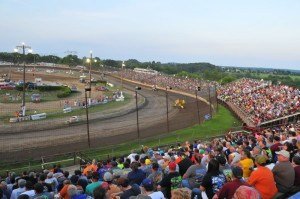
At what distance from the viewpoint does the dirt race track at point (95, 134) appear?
31555 mm

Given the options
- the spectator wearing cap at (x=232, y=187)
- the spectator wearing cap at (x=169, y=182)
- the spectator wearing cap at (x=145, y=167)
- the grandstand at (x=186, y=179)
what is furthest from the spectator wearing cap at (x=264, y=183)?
the spectator wearing cap at (x=145, y=167)

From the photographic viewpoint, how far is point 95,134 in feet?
125

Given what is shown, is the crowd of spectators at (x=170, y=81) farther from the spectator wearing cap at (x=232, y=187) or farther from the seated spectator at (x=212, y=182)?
the spectator wearing cap at (x=232, y=187)

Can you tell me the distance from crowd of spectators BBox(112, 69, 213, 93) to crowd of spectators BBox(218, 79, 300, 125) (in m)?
14.0

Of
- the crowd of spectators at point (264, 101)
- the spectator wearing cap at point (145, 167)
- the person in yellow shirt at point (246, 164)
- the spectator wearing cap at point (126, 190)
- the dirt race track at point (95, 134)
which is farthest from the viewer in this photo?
the crowd of spectators at point (264, 101)

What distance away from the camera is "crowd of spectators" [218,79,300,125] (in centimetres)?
4153

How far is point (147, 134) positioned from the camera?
3978cm

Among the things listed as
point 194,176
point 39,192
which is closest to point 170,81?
point 194,176

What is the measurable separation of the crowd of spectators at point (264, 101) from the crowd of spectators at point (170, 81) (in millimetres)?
14019

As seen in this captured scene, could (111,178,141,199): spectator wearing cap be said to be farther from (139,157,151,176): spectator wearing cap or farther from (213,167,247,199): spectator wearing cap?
(139,157,151,176): spectator wearing cap

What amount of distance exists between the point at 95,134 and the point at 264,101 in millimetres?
21724


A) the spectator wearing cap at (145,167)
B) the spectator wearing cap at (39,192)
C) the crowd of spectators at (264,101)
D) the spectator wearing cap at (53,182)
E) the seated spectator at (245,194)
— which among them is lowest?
the crowd of spectators at (264,101)

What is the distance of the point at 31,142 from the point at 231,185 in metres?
29.1

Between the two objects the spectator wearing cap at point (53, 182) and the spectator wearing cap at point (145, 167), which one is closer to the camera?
the spectator wearing cap at point (53, 182)
